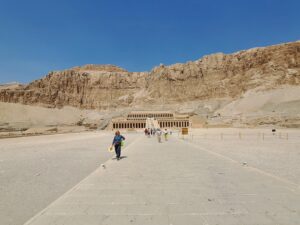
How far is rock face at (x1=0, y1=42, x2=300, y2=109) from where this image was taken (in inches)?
4528

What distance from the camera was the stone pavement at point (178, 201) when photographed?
428cm

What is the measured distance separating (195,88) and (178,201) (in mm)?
130321

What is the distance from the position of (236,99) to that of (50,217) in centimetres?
11615

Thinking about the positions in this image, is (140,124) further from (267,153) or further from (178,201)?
(178,201)

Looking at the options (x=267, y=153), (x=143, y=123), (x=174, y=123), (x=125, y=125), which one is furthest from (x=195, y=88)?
(x=267, y=153)

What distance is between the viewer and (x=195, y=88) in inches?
→ 5217

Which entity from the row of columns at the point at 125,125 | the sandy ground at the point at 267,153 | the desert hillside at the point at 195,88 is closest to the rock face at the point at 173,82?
the desert hillside at the point at 195,88

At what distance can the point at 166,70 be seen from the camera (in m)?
143

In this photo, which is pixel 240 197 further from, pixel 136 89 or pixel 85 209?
pixel 136 89

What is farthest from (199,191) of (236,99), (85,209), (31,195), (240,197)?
(236,99)

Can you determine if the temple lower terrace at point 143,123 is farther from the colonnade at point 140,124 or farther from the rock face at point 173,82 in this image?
the rock face at point 173,82

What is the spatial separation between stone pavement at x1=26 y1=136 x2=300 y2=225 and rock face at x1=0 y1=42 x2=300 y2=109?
111 metres

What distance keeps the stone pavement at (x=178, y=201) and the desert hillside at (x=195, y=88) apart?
7214 centimetres

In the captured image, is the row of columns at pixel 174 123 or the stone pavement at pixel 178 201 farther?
the row of columns at pixel 174 123
